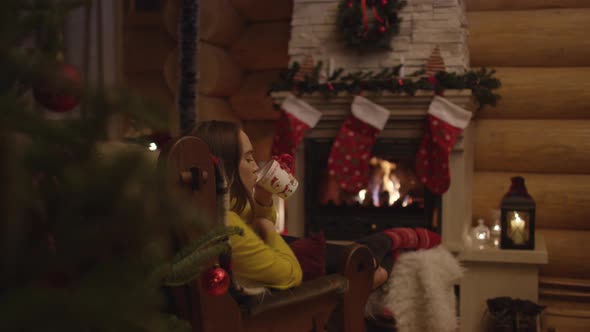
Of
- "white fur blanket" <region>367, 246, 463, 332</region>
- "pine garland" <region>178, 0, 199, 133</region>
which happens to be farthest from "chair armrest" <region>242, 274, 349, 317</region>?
"pine garland" <region>178, 0, 199, 133</region>

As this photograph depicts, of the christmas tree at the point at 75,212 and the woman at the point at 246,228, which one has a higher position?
the christmas tree at the point at 75,212

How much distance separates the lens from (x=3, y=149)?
0.44m

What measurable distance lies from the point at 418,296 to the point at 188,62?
2251mm

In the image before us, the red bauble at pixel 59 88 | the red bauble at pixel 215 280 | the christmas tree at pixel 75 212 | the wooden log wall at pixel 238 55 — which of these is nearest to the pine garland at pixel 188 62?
the wooden log wall at pixel 238 55

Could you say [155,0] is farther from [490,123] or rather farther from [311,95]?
[490,123]

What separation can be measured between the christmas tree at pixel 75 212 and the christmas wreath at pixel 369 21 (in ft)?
11.2

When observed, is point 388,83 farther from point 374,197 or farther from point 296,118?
point 374,197

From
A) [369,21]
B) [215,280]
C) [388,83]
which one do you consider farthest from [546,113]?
[215,280]

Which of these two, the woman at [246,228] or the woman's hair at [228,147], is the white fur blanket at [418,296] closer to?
the woman at [246,228]

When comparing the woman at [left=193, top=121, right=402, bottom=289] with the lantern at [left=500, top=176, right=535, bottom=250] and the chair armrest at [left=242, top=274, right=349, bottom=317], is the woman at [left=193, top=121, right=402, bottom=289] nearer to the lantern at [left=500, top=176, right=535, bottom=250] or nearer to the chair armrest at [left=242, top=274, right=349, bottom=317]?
the chair armrest at [left=242, top=274, right=349, bottom=317]

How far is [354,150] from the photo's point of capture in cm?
388

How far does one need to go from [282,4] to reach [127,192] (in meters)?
4.18

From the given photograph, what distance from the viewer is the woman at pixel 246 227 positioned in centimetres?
185

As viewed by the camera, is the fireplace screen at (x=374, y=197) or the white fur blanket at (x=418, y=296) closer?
the white fur blanket at (x=418, y=296)
